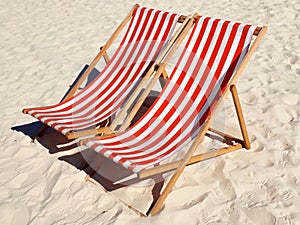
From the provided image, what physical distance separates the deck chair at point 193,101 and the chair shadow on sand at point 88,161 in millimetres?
220

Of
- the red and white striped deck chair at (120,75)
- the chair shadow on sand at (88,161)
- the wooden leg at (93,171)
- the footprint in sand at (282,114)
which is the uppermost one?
the red and white striped deck chair at (120,75)

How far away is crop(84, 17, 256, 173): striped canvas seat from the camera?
105 inches

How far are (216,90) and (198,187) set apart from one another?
26.5 inches

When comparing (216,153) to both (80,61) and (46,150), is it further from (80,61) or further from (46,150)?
(80,61)

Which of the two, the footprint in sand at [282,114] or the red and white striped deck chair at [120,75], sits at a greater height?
the red and white striped deck chair at [120,75]

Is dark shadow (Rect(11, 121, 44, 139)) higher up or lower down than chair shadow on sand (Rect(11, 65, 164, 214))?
lower down

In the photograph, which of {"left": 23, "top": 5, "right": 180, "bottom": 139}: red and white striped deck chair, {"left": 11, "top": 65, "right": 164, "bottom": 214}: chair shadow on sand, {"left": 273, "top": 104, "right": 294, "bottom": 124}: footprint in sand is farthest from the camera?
{"left": 273, "top": 104, "right": 294, "bottom": 124}: footprint in sand

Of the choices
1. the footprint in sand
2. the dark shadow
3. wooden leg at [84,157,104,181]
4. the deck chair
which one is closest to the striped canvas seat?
the deck chair

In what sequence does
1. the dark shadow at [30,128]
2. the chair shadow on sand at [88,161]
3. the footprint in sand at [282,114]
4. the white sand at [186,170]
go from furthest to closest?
the dark shadow at [30,128], the footprint in sand at [282,114], the chair shadow on sand at [88,161], the white sand at [186,170]

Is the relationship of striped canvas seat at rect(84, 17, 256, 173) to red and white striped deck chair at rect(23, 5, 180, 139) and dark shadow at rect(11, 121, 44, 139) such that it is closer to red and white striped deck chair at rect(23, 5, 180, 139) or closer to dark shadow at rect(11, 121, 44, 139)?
red and white striped deck chair at rect(23, 5, 180, 139)

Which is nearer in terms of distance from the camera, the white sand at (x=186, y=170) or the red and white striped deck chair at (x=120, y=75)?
the white sand at (x=186, y=170)

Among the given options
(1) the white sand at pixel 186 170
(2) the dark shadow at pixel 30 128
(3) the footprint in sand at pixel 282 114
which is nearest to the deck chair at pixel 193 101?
(1) the white sand at pixel 186 170

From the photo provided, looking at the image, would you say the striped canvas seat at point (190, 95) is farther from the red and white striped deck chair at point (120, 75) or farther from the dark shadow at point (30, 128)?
the dark shadow at point (30, 128)

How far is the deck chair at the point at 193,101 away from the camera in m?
2.57
